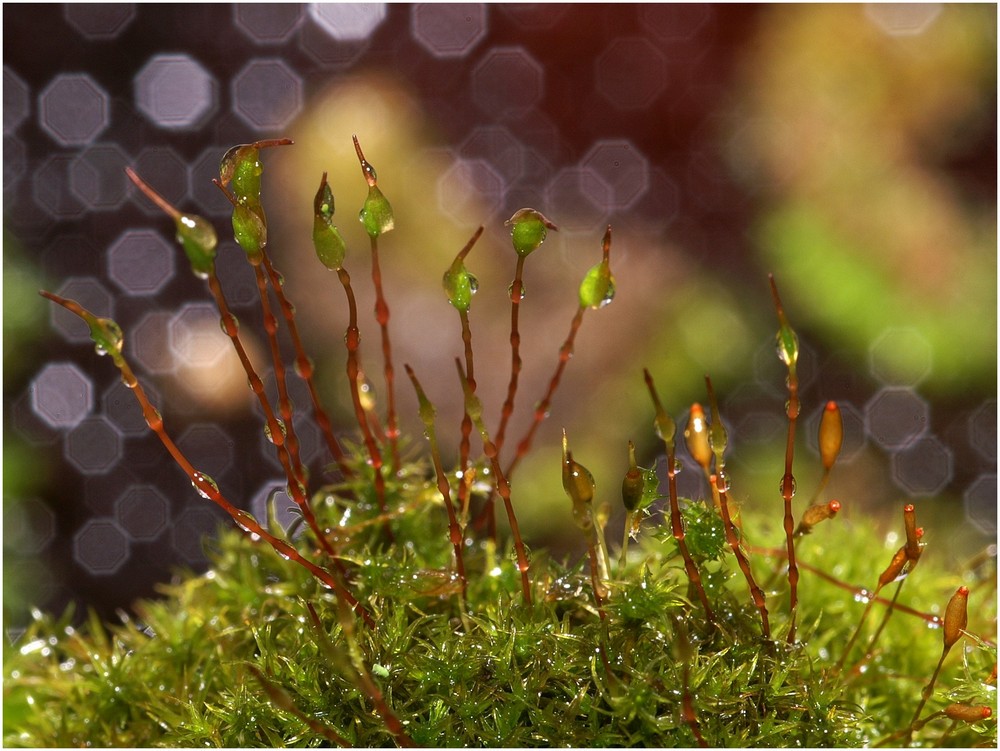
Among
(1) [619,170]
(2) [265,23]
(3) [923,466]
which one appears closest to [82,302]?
(2) [265,23]

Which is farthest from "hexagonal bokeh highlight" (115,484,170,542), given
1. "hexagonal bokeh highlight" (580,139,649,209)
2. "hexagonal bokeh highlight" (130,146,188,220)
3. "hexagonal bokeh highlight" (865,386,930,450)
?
"hexagonal bokeh highlight" (865,386,930,450)

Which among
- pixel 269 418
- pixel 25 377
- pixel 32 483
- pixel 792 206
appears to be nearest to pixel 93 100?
pixel 25 377

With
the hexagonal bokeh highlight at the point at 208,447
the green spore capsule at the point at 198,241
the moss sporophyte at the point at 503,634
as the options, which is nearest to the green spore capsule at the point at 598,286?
the moss sporophyte at the point at 503,634

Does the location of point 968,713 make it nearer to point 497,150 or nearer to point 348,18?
point 497,150

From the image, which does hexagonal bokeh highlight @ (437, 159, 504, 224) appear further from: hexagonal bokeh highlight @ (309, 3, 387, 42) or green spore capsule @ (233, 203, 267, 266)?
green spore capsule @ (233, 203, 267, 266)

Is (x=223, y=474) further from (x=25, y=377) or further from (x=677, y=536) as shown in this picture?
(x=677, y=536)

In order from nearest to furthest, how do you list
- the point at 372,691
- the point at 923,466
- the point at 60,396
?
1. the point at 372,691
2. the point at 60,396
3. the point at 923,466
